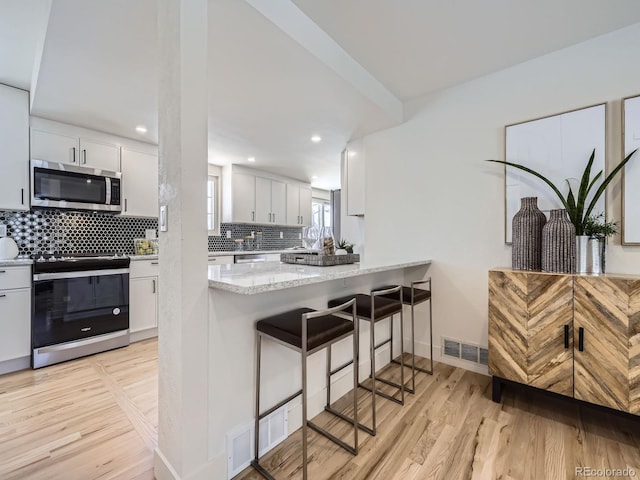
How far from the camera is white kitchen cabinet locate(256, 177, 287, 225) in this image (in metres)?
4.84

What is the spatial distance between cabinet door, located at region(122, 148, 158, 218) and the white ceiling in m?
0.54

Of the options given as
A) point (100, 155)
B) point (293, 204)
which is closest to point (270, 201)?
point (293, 204)

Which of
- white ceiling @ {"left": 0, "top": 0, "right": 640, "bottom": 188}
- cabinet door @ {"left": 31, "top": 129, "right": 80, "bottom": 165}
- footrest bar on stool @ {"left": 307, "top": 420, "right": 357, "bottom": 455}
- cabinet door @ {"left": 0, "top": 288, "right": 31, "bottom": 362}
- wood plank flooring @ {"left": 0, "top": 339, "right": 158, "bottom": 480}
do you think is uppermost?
white ceiling @ {"left": 0, "top": 0, "right": 640, "bottom": 188}

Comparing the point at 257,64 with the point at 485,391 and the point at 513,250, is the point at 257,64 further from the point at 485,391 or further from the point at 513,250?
the point at 485,391

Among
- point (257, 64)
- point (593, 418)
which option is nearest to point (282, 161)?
point (257, 64)

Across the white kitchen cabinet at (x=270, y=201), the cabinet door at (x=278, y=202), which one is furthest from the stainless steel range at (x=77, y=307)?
the cabinet door at (x=278, y=202)

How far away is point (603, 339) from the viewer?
155 centimetres

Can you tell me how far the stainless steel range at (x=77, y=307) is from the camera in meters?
2.42

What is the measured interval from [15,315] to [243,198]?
2883 millimetres

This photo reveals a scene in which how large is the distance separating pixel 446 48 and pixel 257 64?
4.36 ft

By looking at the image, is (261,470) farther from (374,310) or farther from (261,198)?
(261,198)

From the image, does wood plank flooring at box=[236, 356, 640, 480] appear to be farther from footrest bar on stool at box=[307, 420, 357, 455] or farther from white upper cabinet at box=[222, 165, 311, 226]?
white upper cabinet at box=[222, 165, 311, 226]

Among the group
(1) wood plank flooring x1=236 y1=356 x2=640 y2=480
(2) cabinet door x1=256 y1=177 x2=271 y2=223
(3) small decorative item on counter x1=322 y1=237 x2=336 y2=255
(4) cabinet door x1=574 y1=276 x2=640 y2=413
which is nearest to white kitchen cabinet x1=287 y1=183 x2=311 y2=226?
(2) cabinet door x1=256 y1=177 x2=271 y2=223

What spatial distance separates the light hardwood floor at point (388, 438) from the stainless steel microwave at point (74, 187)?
Result: 159cm
